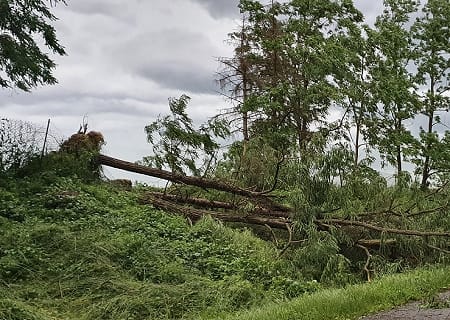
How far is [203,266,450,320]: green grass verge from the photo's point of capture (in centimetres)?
605

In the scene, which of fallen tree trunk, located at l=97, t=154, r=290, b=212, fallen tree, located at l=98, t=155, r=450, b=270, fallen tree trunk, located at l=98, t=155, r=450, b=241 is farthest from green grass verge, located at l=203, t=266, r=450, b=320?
fallen tree trunk, located at l=97, t=154, r=290, b=212

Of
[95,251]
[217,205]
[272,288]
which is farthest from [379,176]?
[95,251]

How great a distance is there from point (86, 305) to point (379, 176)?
25.2ft

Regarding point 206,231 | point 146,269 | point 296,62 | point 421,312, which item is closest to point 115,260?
point 146,269

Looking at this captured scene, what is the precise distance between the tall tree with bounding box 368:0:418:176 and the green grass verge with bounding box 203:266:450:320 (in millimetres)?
16022

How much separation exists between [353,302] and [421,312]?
2.41 feet

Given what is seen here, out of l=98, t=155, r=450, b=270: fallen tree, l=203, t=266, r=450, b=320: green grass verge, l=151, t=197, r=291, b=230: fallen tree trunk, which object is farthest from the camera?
l=151, t=197, r=291, b=230: fallen tree trunk

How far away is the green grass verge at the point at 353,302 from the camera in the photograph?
6.05 meters

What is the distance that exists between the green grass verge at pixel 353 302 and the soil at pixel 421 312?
163mm

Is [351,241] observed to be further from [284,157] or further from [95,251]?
[95,251]

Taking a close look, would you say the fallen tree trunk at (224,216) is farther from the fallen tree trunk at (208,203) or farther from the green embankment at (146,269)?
the green embankment at (146,269)

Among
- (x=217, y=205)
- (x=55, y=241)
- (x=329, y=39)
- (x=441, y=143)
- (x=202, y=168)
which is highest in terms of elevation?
(x=329, y=39)

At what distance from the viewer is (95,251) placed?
29.8 ft

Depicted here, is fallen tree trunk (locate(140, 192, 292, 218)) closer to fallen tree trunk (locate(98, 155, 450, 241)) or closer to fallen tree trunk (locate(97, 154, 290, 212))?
fallen tree trunk (locate(98, 155, 450, 241))
